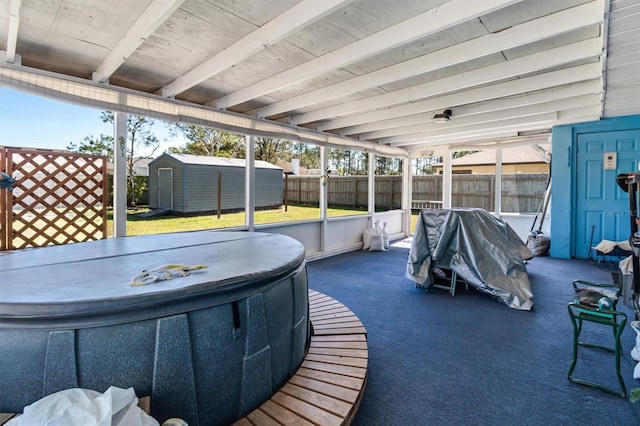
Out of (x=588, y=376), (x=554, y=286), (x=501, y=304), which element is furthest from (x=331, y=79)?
(x=554, y=286)

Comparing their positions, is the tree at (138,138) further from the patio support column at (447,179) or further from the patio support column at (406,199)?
the patio support column at (447,179)

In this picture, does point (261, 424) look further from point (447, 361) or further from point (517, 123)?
point (517, 123)

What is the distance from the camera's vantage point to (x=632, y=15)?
2.15 m

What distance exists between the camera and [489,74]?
128 inches

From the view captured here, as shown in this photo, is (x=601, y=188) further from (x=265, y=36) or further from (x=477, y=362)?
(x=265, y=36)

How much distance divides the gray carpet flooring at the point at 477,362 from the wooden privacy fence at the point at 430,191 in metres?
3.56

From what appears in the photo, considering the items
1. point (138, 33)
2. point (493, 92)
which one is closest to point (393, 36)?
point (138, 33)

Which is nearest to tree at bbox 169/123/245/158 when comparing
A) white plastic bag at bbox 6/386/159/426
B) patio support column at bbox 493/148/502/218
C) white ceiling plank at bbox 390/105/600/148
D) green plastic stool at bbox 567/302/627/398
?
white ceiling plank at bbox 390/105/600/148

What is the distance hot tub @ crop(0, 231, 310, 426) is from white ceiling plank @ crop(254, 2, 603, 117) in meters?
2.37

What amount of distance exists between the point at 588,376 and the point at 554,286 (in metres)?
2.44

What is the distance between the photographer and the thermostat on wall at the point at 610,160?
5.35 metres

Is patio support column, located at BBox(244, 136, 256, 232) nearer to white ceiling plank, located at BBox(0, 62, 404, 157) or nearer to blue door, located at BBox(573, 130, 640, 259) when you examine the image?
white ceiling plank, located at BBox(0, 62, 404, 157)

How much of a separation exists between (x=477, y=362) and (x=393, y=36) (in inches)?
101

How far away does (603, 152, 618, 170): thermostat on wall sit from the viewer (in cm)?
535
